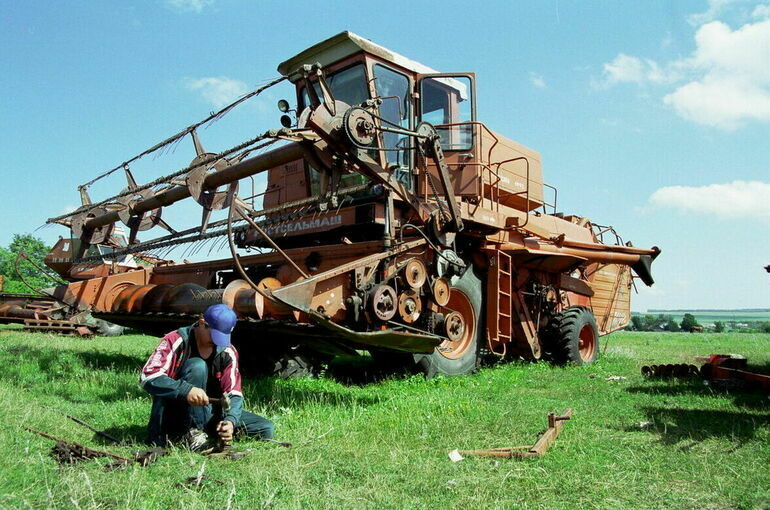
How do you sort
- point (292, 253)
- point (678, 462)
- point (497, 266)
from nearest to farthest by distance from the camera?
point (678, 462), point (292, 253), point (497, 266)

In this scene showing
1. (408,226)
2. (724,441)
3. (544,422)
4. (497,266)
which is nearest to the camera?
(724,441)

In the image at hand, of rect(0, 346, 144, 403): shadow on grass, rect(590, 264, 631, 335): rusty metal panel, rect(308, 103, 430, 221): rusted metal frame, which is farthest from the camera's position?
rect(590, 264, 631, 335): rusty metal panel

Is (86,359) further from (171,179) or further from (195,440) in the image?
(195,440)

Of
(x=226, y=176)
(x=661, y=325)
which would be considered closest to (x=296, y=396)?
(x=226, y=176)

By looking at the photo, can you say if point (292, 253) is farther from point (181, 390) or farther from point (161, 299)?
point (181, 390)

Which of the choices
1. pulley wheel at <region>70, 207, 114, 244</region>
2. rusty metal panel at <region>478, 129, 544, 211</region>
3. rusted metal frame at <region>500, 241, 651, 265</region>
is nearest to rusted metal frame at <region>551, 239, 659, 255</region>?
rusted metal frame at <region>500, 241, 651, 265</region>

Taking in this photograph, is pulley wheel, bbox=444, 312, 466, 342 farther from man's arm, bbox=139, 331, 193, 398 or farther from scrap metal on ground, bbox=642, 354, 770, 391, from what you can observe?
man's arm, bbox=139, 331, 193, 398

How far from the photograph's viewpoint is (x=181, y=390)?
411cm

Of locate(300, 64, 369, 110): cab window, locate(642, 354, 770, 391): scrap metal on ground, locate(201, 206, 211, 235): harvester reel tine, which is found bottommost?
locate(642, 354, 770, 391): scrap metal on ground

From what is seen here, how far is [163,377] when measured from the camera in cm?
414

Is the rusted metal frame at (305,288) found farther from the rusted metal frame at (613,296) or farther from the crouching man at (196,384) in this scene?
the rusted metal frame at (613,296)

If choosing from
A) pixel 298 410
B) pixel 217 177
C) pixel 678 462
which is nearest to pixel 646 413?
pixel 678 462

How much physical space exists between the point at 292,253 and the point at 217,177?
49.4 inches

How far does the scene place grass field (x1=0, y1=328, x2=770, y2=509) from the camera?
3.26 meters
